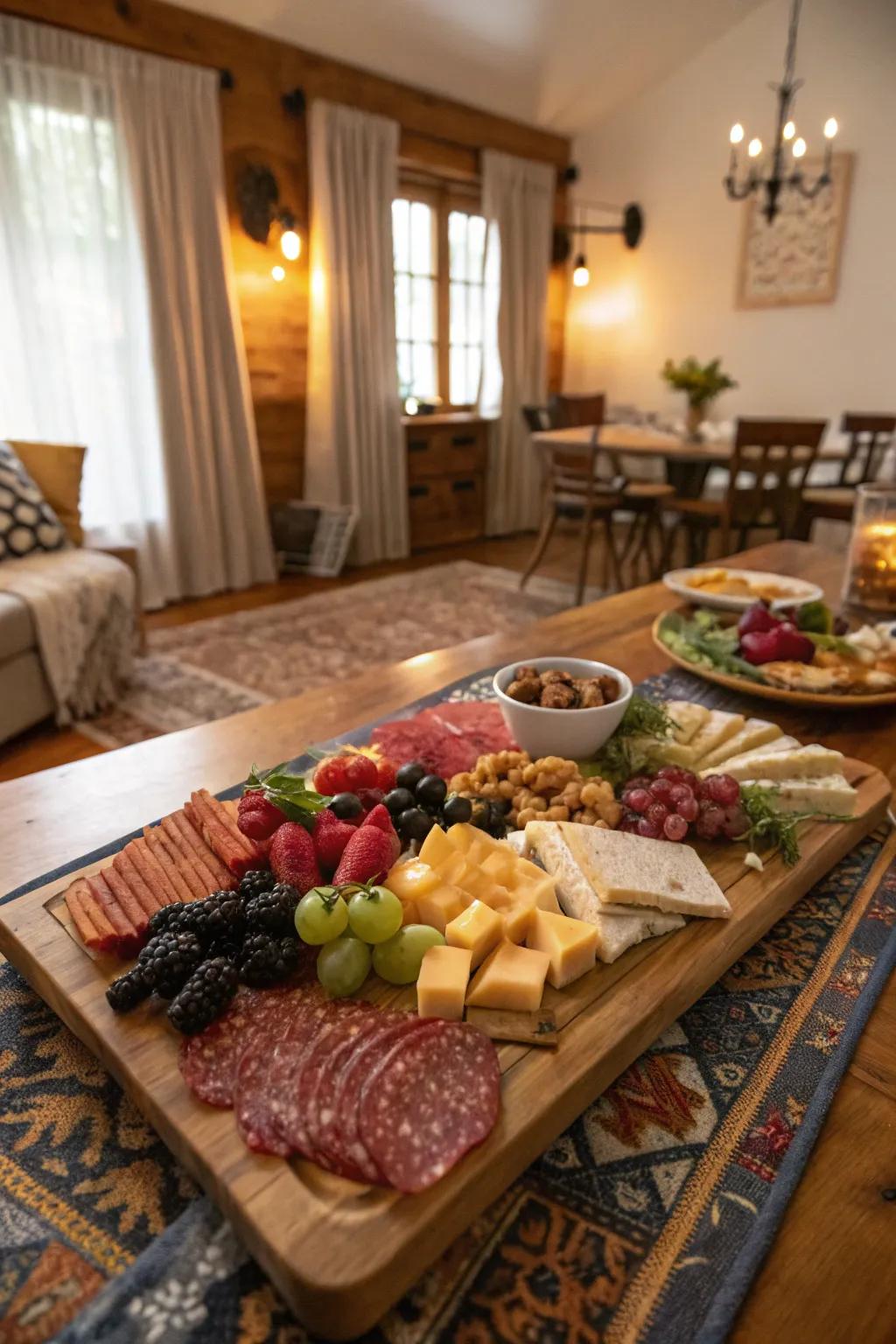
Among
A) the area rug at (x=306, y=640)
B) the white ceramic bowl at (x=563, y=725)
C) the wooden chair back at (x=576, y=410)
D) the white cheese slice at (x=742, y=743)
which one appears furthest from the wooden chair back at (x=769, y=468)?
the white ceramic bowl at (x=563, y=725)

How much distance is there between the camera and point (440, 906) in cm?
71

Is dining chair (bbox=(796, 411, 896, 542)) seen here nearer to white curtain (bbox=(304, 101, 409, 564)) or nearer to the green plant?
the green plant

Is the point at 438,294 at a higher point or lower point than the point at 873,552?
higher

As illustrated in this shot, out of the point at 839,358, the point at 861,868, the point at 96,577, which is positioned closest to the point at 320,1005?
the point at 861,868

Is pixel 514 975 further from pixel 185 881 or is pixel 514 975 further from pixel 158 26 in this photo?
pixel 158 26

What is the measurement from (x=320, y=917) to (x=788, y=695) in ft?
2.93

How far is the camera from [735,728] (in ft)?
3.61

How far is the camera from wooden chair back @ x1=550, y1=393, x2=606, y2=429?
509 cm

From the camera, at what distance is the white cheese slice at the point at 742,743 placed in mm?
1047

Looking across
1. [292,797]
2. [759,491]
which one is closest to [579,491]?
[759,491]

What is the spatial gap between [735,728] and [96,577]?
95.8 inches

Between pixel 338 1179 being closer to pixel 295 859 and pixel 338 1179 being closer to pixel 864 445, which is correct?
pixel 295 859

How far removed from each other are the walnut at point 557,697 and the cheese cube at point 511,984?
0.40 metres

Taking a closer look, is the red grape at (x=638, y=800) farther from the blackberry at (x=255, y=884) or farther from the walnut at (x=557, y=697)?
the blackberry at (x=255, y=884)
